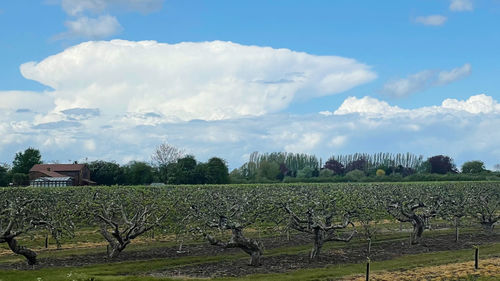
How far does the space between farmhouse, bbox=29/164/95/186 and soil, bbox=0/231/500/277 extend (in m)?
97.8

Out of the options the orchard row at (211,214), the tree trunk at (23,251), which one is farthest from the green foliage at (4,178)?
the tree trunk at (23,251)

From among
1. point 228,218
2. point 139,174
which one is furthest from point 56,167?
point 228,218

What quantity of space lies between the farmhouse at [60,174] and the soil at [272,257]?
321ft

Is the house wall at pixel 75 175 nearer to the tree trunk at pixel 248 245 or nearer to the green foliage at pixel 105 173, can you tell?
the green foliage at pixel 105 173

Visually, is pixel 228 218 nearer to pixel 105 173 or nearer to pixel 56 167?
pixel 105 173

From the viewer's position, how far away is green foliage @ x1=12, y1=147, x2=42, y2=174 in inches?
6914

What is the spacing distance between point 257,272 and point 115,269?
1190 centimetres

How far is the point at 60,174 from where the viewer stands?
164 m

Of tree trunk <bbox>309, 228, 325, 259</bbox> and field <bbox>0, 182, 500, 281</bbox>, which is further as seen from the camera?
tree trunk <bbox>309, 228, 325, 259</bbox>

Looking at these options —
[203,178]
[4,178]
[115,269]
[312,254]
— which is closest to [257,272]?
[312,254]

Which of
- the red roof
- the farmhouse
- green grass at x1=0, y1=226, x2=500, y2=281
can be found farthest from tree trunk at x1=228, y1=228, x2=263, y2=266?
the red roof

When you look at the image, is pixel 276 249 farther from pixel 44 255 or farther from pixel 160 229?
pixel 44 255

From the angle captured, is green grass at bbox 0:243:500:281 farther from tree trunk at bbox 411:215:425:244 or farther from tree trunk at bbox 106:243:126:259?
tree trunk at bbox 411:215:425:244

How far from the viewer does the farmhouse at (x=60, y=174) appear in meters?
146
